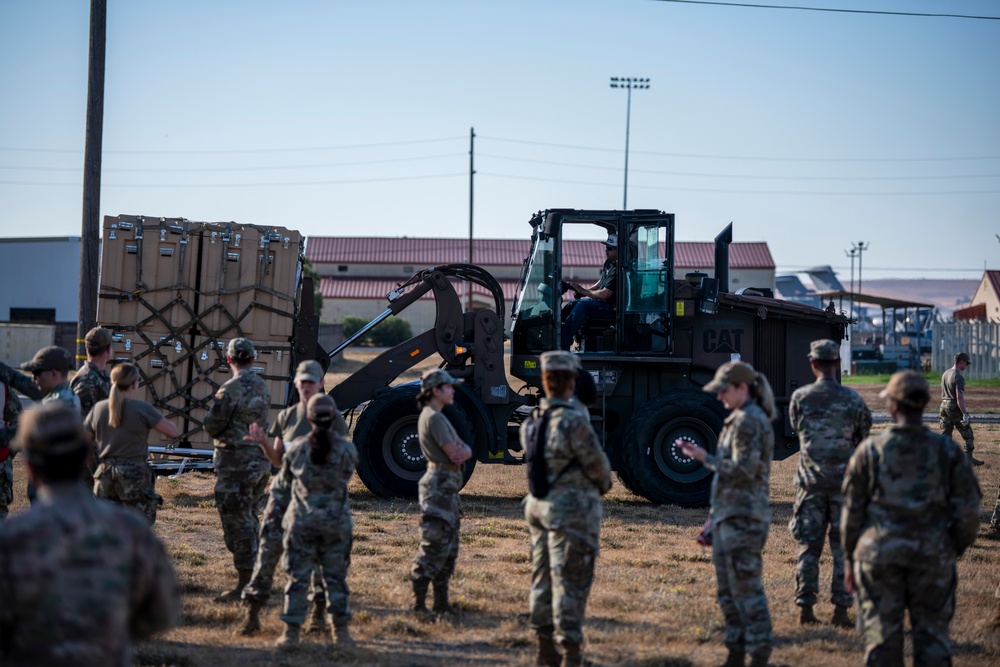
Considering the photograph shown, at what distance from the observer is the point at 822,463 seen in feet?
23.6

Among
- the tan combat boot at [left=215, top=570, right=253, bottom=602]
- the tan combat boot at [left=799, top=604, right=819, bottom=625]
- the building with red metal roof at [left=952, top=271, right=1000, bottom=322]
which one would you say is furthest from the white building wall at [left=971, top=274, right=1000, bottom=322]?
the tan combat boot at [left=215, top=570, right=253, bottom=602]

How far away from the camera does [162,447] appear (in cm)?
1202

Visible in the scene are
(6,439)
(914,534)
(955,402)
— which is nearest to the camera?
(914,534)

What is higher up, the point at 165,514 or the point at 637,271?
the point at 637,271

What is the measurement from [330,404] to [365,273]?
63.4 meters

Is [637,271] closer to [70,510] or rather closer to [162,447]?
[162,447]

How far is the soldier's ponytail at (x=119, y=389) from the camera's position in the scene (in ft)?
22.6

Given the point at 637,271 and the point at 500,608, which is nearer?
the point at 500,608

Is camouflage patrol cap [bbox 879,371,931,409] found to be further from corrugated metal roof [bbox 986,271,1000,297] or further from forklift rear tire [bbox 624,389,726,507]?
corrugated metal roof [bbox 986,271,1000,297]

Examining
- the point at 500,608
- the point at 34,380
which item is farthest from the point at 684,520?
the point at 34,380

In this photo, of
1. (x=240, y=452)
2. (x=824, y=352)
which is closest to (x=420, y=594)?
(x=240, y=452)

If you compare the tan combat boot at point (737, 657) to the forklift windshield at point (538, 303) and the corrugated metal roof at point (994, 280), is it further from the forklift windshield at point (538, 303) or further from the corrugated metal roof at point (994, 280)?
the corrugated metal roof at point (994, 280)

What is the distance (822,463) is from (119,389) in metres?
4.84

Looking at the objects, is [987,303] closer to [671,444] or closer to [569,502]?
[671,444]
